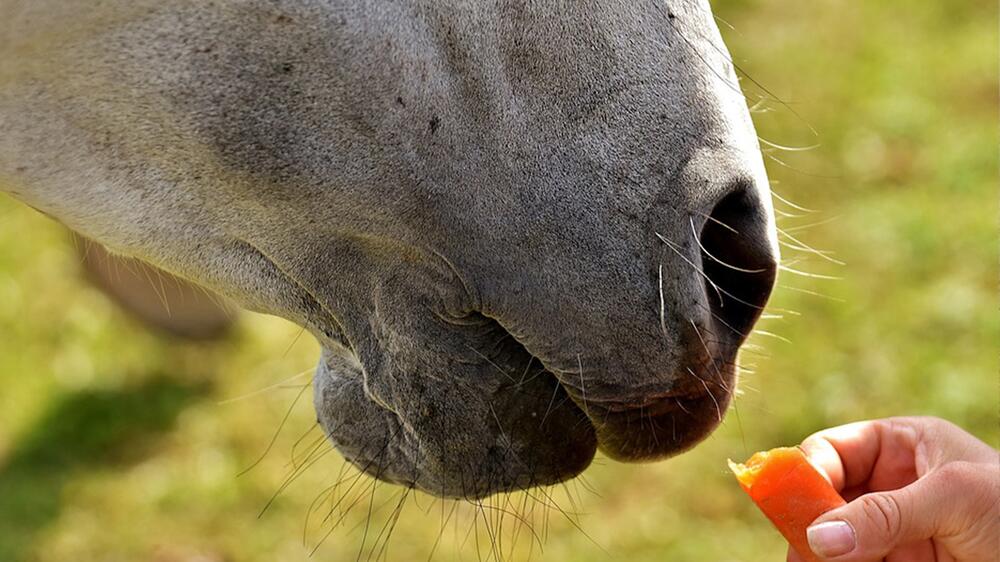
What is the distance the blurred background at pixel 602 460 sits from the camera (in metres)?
3.74

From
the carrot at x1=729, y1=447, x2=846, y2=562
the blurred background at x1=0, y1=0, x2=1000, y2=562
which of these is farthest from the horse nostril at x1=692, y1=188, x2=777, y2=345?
the blurred background at x1=0, y1=0, x2=1000, y2=562

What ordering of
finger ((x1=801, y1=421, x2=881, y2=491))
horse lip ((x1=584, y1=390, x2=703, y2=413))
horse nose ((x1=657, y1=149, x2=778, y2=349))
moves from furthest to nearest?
finger ((x1=801, y1=421, x2=881, y2=491))
horse lip ((x1=584, y1=390, x2=703, y2=413))
horse nose ((x1=657, y1=149, x2=778, y2=349))

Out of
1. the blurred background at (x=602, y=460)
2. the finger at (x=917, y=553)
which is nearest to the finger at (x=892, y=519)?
the finger at (x=917, y=553)

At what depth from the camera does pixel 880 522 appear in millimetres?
1767

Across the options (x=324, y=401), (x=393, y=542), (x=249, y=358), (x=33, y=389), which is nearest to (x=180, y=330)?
(x=249, y=358)

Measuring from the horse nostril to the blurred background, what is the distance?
5.11ft

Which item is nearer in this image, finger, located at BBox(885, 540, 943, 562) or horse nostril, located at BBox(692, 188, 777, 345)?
horse nostril, located at BBox(692, 188, 777, 345)

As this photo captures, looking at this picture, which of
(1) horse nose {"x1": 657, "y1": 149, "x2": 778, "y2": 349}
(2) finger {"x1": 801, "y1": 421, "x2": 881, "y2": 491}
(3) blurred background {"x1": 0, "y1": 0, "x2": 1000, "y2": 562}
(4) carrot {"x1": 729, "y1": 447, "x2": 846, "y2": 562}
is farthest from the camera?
(3) blurred background {"x1": 0, "y1": 0, "x2": 1000, "y2": 562}

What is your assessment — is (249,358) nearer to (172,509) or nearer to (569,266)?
(172,509)

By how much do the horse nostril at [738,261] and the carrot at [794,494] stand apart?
0.79ft

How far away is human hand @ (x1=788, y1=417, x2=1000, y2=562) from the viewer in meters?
1.76

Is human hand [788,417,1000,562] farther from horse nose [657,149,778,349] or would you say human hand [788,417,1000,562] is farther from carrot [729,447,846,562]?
horse nose [657,149,778,349]

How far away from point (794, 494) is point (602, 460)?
1.28m

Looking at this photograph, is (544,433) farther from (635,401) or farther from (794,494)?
(794,494)
